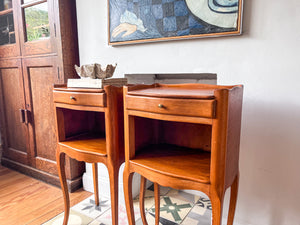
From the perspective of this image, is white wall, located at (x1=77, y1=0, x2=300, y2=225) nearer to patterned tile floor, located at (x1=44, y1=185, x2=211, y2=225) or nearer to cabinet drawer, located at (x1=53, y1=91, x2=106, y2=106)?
patterned tile floor, located at (x1=44, y1=185, x2=211, y2=225)

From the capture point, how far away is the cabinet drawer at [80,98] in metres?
1.08

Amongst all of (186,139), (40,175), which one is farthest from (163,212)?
(40,175)

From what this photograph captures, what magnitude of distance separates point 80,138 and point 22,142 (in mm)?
1213

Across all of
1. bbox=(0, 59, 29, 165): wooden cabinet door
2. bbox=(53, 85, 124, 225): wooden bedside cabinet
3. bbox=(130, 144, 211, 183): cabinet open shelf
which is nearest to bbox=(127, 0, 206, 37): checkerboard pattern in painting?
bbox=(53, 85, 124, 225): wooden bedside cabinet

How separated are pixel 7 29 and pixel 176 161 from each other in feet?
6.93

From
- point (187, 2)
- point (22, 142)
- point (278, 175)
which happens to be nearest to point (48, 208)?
point (22, 142)

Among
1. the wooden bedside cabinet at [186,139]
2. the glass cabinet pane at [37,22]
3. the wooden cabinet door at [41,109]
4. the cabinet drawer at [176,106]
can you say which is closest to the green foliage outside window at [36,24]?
the glass cabinet pane at [37,22]

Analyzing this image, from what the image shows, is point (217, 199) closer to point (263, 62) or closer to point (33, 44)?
point (263, 62)

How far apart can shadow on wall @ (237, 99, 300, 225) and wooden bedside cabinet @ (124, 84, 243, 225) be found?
0.22 m

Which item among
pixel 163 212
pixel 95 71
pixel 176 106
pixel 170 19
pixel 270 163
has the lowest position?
pixel 163 212

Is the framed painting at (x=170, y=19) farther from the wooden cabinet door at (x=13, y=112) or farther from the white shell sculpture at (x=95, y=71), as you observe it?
the wooden cabinet door at (x=13, y=112)

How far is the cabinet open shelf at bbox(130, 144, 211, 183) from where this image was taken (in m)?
0.89

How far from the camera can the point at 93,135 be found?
1.44m

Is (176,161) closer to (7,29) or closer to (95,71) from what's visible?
(95,71)
